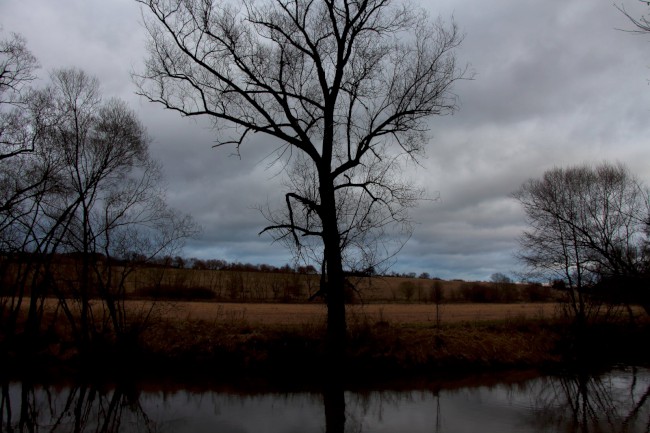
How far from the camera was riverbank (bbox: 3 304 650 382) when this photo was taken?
19.4m

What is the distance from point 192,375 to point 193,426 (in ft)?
23.3

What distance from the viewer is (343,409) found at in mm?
14016

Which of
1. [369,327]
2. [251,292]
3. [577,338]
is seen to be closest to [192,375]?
[369,327]

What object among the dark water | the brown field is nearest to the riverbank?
the brown field

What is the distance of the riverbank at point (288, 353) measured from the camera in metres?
19.4

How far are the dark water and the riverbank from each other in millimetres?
2393

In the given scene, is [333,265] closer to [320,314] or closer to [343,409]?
[343,409]

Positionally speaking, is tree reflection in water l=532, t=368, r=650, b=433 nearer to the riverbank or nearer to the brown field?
the riverbank

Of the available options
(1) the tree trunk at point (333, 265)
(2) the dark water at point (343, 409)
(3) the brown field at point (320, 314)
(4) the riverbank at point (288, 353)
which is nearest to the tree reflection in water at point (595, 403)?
(2) the dark water at point (343, 409)

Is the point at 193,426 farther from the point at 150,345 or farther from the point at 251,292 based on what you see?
the point at 251,292

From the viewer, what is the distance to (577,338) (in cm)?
2431

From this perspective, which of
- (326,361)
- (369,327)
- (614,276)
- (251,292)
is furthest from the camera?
(251,292)

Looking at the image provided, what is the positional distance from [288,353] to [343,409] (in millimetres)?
6279

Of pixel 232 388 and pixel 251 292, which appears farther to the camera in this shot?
pixel 251 292
